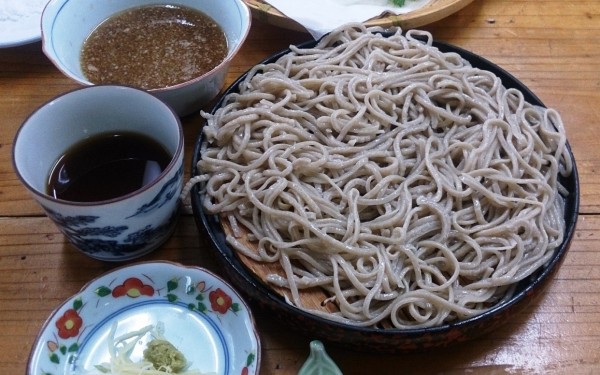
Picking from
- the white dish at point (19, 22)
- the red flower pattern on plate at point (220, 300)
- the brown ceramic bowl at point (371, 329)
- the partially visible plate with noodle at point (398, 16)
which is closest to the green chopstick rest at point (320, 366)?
the brown ceramic bowl at point (371, 329)

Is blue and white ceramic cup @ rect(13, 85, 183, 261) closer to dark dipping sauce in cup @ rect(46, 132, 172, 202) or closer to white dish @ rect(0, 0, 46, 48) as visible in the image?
dark dipping sauce in cup @ rect(46, 132, 172, 202)

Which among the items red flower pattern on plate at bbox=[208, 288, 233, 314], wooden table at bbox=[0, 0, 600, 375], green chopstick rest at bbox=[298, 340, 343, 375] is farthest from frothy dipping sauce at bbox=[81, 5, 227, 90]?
green chopstick rest at bbox=[298, 340, 343, 375]

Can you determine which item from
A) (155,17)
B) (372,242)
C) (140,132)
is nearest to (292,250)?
(372,242)

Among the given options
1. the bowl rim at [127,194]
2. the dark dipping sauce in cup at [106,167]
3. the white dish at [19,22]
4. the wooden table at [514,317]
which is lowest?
the wooden table at [514,317]

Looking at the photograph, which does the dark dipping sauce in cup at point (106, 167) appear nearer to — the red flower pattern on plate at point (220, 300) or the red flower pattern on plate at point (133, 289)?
the red flower pattern on plate at point (133, 289)

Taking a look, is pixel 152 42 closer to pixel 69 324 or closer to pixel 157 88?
pixel 157 88

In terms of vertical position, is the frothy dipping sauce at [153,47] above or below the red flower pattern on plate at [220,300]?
above
